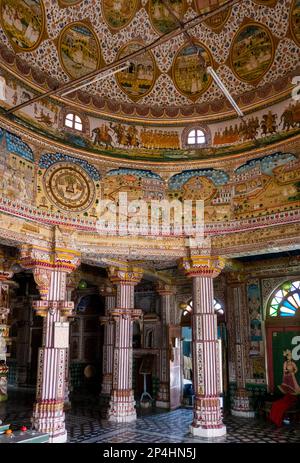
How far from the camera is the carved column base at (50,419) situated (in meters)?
10.0

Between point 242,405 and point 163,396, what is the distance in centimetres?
320

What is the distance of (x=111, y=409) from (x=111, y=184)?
6857mm

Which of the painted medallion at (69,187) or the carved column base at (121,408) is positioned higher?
the painted medallion at (69,187)

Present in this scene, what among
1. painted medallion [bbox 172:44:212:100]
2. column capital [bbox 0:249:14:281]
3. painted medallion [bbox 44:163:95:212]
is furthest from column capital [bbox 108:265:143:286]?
painted medallion [bbox 172:44:212:100]

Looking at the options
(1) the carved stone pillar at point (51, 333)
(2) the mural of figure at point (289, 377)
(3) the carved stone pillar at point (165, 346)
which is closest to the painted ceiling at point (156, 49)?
(1) the carved stone pillar at point (51, 333)

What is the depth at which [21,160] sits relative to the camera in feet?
34.9

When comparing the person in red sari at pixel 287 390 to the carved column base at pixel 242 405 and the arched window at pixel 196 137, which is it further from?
the arched window at pixel 196 137

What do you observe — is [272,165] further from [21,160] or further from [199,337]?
[21,160]

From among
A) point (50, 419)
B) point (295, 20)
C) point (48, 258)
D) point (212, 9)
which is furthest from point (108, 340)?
point (295, 20)

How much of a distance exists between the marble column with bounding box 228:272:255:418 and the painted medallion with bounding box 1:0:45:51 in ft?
31.9

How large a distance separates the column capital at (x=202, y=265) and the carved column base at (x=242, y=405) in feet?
15.8

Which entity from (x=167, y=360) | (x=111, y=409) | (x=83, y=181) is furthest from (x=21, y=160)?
(x=167, y=360)

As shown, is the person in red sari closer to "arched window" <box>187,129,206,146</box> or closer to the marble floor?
the marble floor

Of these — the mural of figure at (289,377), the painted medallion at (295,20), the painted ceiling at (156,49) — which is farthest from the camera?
the mural of figure at (289,377)
